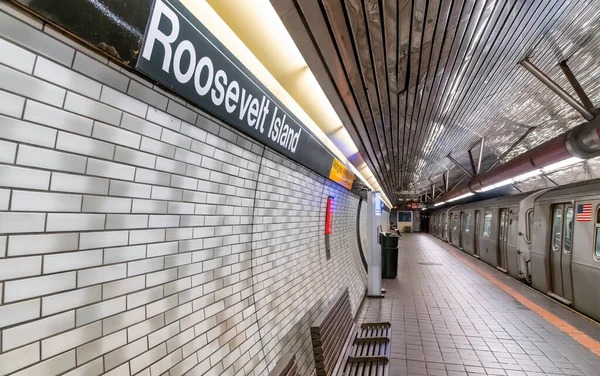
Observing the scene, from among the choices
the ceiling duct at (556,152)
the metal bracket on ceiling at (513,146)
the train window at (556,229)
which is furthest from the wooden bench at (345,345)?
the metal bracket on ceiling at (513,146)

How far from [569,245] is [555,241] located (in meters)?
0.76

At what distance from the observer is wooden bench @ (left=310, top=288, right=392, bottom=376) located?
3137 millimetres

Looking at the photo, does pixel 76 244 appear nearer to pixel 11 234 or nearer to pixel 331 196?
pixel 11 234

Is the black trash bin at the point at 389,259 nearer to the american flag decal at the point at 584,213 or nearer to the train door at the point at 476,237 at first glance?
the american flag decal at the point at 584,213

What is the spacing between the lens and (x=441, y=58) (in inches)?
129

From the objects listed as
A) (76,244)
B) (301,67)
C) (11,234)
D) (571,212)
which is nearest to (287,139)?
(301,67)

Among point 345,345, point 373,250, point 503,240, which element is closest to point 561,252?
point 373,250

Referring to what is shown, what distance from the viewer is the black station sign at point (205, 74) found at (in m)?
1.50

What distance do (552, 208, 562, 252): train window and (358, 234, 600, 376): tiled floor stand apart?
57.8 inches

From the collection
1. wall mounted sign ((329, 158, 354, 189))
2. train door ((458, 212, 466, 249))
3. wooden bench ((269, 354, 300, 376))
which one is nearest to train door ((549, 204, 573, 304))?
wall mounted sign ((329, 158, 354, 189))

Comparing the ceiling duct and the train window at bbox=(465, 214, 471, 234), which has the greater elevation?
the ceiling duct

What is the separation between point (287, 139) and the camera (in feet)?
10.7

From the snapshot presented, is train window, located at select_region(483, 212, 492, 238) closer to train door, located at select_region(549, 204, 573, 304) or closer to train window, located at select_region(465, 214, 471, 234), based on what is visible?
train window, located at select_region(465, 214, 471, 234)

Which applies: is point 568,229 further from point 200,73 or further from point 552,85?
point 200,73
